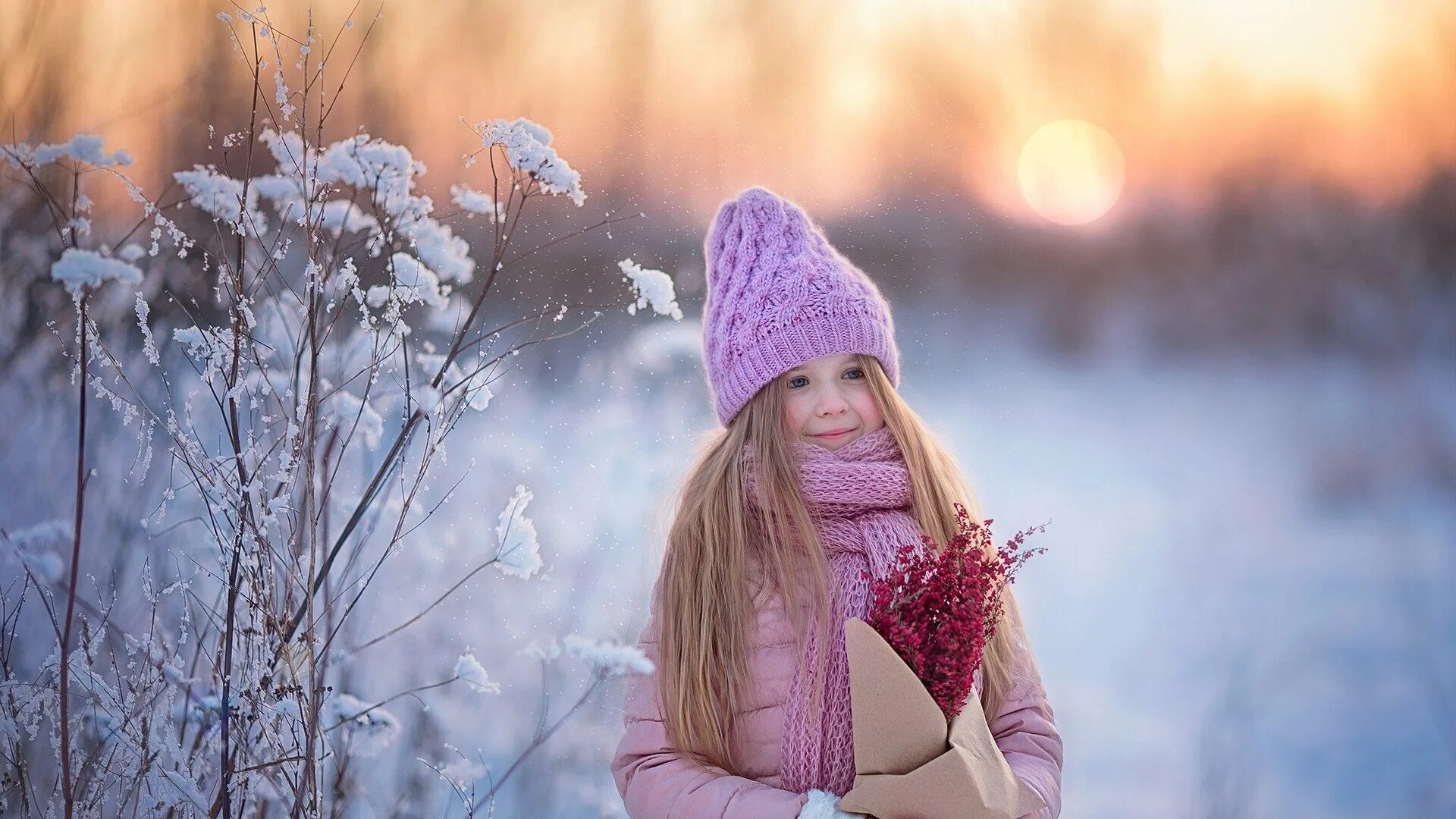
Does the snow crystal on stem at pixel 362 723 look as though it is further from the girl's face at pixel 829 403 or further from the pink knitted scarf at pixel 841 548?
the girl's face at pixel 829 403

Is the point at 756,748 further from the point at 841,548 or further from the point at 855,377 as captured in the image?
the point at 855,377

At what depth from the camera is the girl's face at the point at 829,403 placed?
1.63 meters

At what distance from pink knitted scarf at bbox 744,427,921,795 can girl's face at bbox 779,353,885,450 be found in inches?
0.8

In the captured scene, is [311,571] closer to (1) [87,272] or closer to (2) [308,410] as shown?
(2) [308,410]

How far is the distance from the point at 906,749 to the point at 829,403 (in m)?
0.56

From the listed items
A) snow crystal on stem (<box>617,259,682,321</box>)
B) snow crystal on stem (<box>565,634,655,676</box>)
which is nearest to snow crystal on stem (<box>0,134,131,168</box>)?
snow crystal on stem (<box>617,259,682,321</box>)

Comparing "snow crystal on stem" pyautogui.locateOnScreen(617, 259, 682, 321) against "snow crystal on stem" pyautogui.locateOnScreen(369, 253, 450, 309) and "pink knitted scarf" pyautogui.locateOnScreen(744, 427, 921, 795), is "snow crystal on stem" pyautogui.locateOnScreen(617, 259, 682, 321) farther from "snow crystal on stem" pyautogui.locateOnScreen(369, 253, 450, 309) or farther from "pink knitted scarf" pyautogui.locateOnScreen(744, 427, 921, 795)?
"pink knitted scarf" pyautogui.locateOnScreen(744, 427, 921, 795)

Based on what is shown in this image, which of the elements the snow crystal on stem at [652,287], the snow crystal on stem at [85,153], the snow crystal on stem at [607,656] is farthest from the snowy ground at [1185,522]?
the snow crystal on stem at [85,153]

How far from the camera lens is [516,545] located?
4.16ft

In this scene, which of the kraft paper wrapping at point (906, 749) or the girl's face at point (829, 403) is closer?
the kraft paper wrapping at point (906, 749)

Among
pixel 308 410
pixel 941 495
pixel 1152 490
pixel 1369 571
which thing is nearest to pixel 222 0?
pixel 308 410

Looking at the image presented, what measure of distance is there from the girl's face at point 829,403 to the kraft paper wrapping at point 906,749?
0.46m

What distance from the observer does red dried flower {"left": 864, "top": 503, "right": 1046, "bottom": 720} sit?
1.20 meters

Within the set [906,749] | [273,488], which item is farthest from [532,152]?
[906,749]
